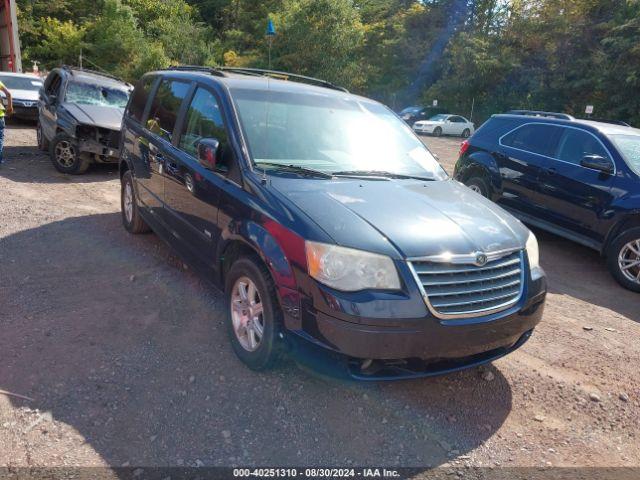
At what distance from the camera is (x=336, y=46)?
3303 centimetres

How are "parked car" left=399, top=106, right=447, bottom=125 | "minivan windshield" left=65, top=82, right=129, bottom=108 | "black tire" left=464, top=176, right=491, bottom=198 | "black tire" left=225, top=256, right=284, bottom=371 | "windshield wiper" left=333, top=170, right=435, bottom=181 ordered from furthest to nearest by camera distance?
"parked car" left=399, top=106, right=447, bottom=125
"minivan windshield" left=65, top=82, right=129, bottom=108
"black tire" left=464, top=176, right=491, bottom=198
"windshield wiper" left=333, top=170, right=435, bottom=181
"black tire" left=225, top=256, right=284, bottom=371

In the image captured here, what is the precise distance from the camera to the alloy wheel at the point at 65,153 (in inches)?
338

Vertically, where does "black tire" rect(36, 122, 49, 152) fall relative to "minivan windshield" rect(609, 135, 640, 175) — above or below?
below

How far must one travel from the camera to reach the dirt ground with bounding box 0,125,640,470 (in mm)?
2637

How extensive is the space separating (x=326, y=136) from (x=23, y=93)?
14.2 metres

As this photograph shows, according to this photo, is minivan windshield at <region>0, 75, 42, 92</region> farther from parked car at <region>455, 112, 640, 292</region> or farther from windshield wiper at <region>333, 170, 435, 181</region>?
windshield wiper at <region>333, 170, 435, 181</region>

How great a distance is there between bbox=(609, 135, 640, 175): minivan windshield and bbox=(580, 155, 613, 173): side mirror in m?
0.19

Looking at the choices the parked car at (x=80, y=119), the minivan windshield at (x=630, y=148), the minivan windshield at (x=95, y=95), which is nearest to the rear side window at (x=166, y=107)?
the parked car at (x=80, y=119)

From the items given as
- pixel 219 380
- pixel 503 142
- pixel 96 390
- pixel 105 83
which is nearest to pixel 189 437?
pixel 219 380

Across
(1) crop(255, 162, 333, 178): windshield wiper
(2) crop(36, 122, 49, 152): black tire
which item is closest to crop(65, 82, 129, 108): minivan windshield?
(2) crop(36, 122, 49, 152): black tire

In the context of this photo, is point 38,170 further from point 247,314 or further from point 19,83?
point 19,83

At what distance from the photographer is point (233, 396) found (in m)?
3.01

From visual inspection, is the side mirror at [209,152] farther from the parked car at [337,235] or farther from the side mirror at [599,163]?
the side mirror at [599,163]

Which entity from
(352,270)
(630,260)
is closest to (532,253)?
(352,270)
